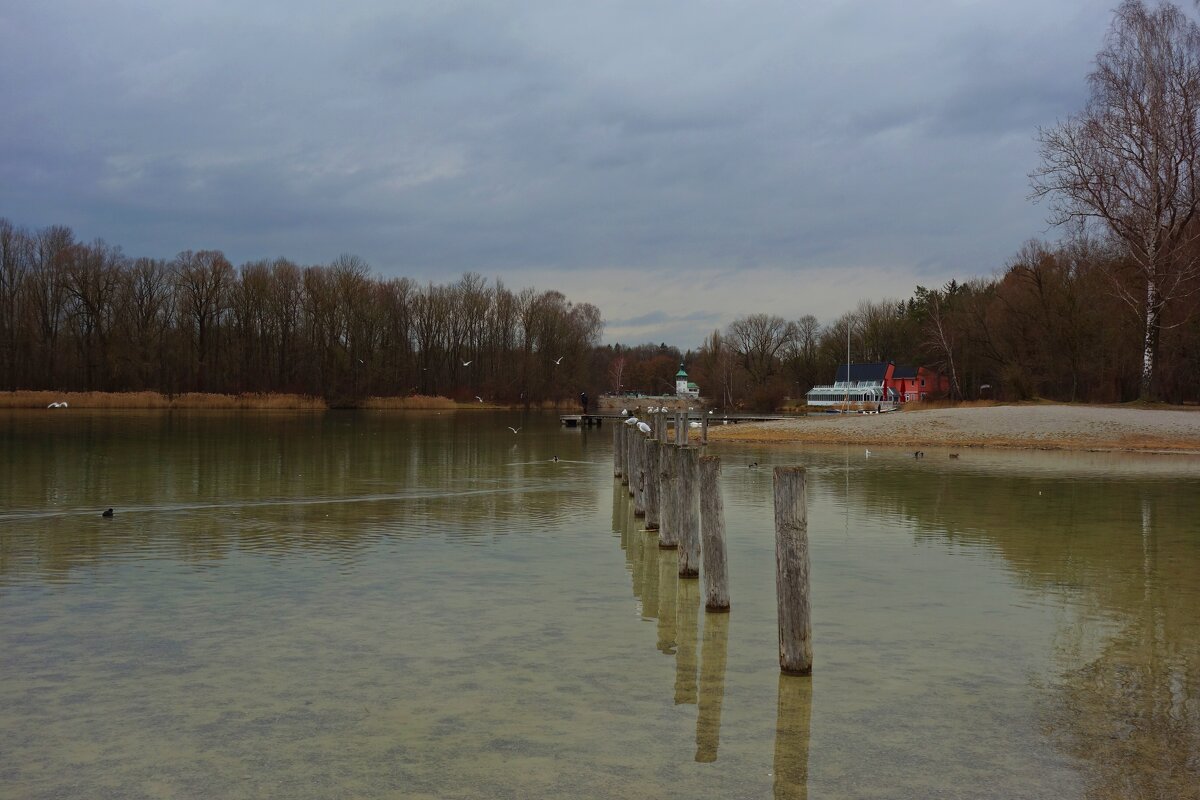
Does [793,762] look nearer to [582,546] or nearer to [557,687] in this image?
[557,687]

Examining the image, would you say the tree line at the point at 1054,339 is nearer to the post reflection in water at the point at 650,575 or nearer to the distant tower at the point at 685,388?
the distant tower at the point at 685,388

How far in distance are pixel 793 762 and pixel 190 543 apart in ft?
35.4

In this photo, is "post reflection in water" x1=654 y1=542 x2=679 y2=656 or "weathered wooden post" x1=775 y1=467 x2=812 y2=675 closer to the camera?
"weathered wooden post" x1=775 y1=467 x2=812 y2=675

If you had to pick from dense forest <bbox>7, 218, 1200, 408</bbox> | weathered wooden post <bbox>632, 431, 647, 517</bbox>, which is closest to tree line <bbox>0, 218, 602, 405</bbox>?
dense forest <bbox>7, 218, 1200, 408</bbox>

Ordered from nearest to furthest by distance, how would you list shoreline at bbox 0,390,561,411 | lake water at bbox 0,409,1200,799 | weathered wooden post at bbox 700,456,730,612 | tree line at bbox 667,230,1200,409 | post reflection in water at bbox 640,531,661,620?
lake water at bbox 0,409,1200,799 < weathered wooden post at bbox 700,456,730,612 < post reflection in water at bbox 640,531,661,620 < tree line at bbox 667,230,1200,409 < shoreline at bbox 0,390,561,411

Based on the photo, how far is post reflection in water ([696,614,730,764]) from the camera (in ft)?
21.0

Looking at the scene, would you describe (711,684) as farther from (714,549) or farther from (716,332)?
(716,332)

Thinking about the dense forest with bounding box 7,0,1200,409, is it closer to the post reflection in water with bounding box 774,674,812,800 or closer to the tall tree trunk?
the tall tree trunk

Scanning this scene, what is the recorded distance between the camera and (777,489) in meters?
8.07

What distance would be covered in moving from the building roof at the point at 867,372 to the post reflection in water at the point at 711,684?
9711 centimetres

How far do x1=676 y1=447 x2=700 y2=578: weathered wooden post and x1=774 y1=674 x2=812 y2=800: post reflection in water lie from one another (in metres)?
4.17

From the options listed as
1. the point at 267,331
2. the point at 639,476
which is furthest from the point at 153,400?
the point at 639,476

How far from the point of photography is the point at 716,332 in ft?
412

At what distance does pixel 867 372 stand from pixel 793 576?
100715 mm
